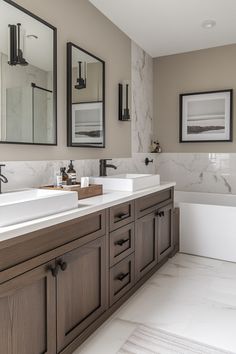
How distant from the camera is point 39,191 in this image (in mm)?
1893

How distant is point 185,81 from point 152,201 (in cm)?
219

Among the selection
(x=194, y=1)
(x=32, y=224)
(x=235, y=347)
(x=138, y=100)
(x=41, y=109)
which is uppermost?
(x=194, y=1)

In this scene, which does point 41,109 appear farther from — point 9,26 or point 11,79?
point 9,26

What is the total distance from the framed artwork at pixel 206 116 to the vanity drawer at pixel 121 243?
2.20 meters

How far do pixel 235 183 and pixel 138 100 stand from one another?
1633 millimetres

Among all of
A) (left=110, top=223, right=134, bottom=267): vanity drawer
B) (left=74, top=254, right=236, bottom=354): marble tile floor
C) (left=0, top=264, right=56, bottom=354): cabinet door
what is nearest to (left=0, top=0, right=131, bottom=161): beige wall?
(left=110, top=223, right=134, bottom=267): vanity drawer

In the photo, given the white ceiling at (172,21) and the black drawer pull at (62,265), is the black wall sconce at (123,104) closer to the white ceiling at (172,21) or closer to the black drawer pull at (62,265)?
the white ceiling at (172,21)

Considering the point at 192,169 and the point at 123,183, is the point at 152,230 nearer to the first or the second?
the point at 123,183

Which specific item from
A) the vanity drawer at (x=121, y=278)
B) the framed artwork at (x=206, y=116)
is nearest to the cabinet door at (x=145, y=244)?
the vanity drawer at (x=121, y=278)

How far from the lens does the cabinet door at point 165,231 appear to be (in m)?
2.80

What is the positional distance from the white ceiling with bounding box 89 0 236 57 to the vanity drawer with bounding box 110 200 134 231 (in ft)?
6.23

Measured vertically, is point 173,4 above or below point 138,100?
above

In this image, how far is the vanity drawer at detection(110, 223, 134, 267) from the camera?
1989 millimetres

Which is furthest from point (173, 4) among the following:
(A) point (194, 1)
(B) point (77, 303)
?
(B) point (77, 303)
